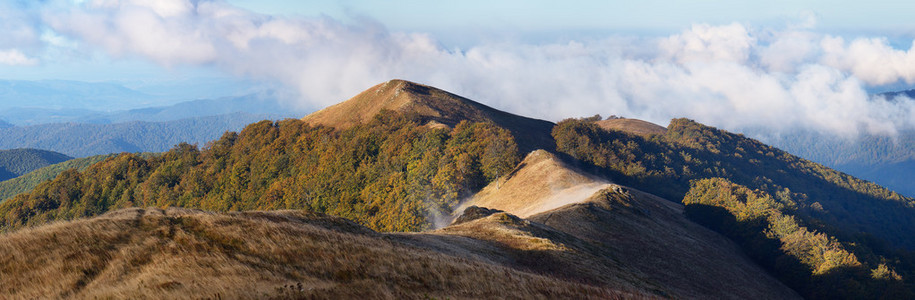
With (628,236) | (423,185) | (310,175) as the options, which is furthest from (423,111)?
(628,236)

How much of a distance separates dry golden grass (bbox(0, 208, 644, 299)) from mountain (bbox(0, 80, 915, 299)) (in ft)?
0.28

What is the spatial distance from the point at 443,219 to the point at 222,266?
5221 centimetres

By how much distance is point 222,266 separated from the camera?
44.3 ft

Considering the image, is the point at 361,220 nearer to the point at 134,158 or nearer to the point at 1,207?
the point at 134,158

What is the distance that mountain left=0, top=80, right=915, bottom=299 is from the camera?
46.6ft

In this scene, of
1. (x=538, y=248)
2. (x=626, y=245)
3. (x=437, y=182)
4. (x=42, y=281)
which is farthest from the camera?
(x=437, y=182)

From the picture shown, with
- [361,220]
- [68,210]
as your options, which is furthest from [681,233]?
[68,210]

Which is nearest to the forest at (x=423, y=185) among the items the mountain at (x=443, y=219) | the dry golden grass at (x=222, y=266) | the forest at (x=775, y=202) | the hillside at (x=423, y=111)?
the forest at (x=775, y=202)

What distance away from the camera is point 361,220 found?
7344cm

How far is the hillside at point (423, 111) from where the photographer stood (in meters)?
110

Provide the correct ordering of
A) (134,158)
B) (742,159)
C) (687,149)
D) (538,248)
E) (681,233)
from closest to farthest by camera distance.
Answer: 1. (538,248)
2. (681,233)
3. (134,158)
4. (687,149)
5. (742,159)

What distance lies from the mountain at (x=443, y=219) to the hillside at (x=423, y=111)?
2.80ft

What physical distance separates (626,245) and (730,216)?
3629cm

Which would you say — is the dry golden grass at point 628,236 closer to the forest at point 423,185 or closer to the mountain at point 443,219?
the mountain at point 443,219
